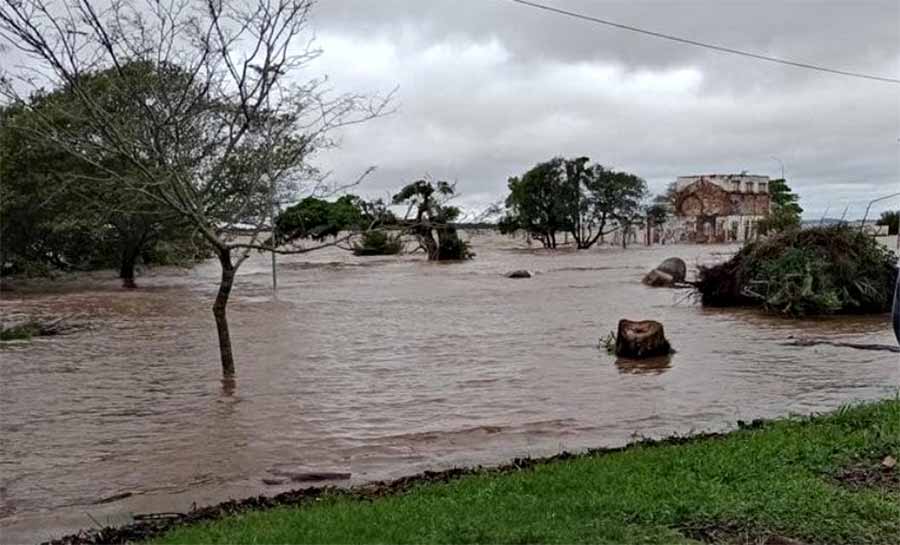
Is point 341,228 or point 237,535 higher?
point 341,228

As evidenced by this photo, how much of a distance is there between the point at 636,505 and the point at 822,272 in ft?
59.5

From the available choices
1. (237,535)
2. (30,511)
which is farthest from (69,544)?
(30,511)

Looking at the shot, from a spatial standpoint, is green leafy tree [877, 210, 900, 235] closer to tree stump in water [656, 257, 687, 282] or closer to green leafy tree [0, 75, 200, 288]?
tree stump in water [656, 257, 687, 282]

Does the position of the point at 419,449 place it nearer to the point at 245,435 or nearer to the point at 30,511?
the point at 245,435

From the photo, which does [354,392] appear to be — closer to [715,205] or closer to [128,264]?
[128,264]

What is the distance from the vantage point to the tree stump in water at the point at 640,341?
14234mm

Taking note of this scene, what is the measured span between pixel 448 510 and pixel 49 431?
20.8 ft

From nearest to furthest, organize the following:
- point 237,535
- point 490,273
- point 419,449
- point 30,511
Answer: point 237,535, point 30,511, point 419,449, point 490,273

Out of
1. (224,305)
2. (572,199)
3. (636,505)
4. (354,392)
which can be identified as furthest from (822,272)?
(572,199)

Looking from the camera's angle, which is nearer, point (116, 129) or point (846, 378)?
point (116, 129)

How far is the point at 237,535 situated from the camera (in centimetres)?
449

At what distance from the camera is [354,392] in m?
11.7

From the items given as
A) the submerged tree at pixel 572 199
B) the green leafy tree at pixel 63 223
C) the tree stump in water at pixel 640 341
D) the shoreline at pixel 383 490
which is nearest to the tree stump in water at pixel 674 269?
the green leafy tree at pixel 63 223

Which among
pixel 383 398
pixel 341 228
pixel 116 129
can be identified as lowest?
pixel 383 398
